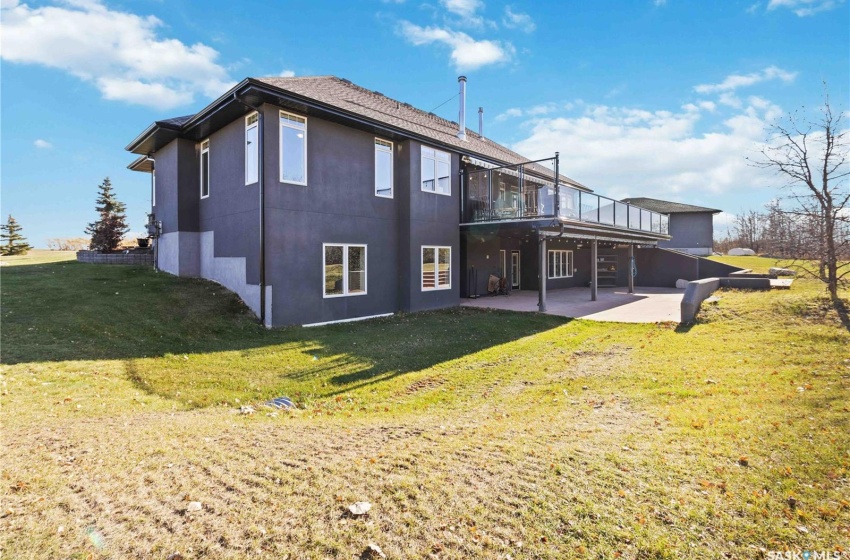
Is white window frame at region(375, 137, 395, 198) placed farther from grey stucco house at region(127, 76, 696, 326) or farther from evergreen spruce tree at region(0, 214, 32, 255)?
evergreen spruce tree at region(0, 214, 32, 255)

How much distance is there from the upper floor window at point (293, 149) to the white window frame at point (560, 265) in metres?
15.2

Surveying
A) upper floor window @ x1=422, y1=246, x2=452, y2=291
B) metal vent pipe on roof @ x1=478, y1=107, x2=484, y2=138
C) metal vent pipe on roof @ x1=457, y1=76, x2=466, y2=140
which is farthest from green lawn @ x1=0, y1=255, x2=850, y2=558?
metal vent pipe on roof @ x1=478, y1=107, x2=484, y2=138

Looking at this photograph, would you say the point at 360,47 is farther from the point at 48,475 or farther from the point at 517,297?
the point at 48,475

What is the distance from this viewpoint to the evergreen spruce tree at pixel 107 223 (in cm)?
2248

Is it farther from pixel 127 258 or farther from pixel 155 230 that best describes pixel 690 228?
pixel 127 258

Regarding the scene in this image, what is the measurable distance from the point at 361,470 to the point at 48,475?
2410 millimetres

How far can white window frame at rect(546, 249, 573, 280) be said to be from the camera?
75.4 ft

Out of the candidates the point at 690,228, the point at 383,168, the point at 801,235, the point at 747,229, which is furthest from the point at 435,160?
the point at 747,229

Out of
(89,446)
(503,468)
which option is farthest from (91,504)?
(503,468)

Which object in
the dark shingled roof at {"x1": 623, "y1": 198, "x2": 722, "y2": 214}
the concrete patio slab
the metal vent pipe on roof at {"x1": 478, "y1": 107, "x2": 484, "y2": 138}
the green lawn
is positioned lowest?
the green lawn

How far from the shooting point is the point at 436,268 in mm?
14672

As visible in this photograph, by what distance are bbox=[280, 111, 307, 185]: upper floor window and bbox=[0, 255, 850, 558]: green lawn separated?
4.57 m

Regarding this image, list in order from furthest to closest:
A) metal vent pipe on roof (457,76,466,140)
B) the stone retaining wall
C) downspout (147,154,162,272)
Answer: metal vent pipe on roof (457,76,466,140) < the stone retaining wall < downspout (147,154,162,272)

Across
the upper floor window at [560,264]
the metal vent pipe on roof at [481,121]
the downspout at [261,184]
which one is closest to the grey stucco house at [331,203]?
the downspout at [261,184]
